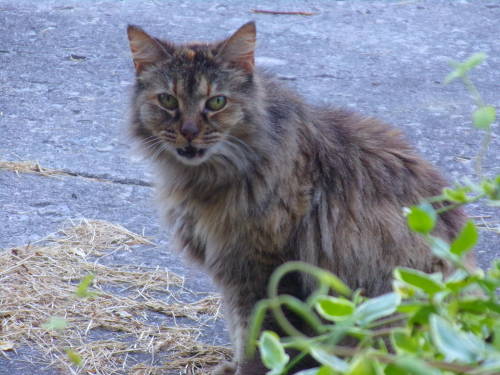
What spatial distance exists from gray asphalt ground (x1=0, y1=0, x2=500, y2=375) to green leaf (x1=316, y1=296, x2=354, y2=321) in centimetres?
210

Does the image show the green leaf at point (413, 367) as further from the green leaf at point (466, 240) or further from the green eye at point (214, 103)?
the green eye at point (214, 103)

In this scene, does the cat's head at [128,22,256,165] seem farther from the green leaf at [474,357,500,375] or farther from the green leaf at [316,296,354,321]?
the green leaf at [474,357,500,375]

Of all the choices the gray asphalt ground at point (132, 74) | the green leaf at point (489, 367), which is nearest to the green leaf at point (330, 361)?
the green leaf at point (489, 367)

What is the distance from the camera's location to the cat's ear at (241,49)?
2660 millimetres

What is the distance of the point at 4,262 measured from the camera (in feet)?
11.0

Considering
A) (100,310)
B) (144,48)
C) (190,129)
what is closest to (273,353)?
(190,129)

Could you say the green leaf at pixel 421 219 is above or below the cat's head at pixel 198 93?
above

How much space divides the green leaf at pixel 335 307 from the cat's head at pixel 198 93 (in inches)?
67.7

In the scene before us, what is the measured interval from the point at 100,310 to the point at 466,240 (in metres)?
2.38

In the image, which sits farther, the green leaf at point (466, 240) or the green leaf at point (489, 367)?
the green leaf at point (466, 240)

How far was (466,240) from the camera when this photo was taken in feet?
3.08

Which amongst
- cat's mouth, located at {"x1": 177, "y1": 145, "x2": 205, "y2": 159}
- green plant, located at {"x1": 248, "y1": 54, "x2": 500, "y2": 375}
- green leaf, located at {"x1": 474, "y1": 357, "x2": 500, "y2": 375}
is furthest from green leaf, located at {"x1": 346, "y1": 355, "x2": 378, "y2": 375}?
cat's mouth, located at {"x1": 177, "y1": 145, "x2": 205, "y2": 159}

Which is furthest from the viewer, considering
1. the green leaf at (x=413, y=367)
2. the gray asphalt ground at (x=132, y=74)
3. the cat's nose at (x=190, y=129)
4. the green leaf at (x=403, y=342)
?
the gray asphalt ground at (x=132, y=74)

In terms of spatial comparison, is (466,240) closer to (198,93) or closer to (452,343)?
(452,343)
